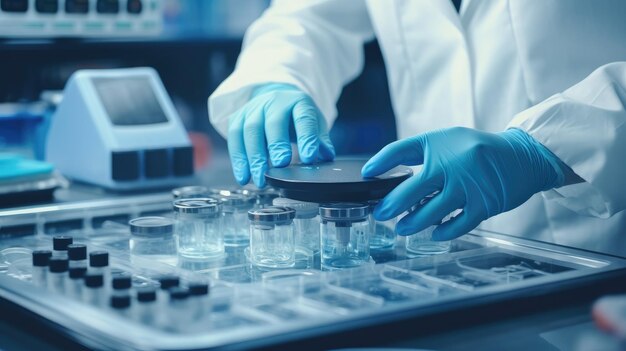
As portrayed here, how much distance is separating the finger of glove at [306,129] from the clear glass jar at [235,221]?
157 mm

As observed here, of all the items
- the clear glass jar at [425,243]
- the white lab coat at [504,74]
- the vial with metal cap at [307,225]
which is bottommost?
the clear glass jar at [425,243]

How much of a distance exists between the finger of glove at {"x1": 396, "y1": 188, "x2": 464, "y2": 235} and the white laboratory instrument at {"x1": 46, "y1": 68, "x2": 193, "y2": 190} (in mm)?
949

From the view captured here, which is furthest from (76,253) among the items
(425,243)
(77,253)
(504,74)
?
→ (504,74)

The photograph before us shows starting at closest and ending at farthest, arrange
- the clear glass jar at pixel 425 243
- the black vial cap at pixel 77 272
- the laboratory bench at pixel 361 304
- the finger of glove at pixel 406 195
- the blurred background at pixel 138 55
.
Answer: the laboratory bench at pixel 361 304 < the black vial cap at pixel 77 272 < the finger of glove at pixel 406 195 < the clear glass jar at pixel 425 243 < the blurred background at pixel 138 55

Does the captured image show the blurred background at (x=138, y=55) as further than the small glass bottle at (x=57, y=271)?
Yes

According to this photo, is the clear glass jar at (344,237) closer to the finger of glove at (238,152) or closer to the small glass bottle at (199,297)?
the small glass bottle at (199,297)

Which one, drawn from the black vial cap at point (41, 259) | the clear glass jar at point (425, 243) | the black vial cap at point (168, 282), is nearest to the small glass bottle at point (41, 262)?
the black vial cap at point (41, 259)

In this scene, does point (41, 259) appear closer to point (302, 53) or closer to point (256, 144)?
point (256, 144)

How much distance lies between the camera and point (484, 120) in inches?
77.5

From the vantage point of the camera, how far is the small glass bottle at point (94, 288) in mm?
1171

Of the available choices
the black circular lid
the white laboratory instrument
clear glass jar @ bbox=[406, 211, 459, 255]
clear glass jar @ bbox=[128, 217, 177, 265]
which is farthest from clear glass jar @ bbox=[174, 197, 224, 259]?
the white laboratory instrument

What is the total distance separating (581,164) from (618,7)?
40cm

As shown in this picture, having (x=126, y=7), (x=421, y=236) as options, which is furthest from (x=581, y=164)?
(x=126, y=7)

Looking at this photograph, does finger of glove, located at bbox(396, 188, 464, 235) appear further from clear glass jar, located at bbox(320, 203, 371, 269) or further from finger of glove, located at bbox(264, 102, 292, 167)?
finger of glove, located at bbox(264, 102, 292, 167)
